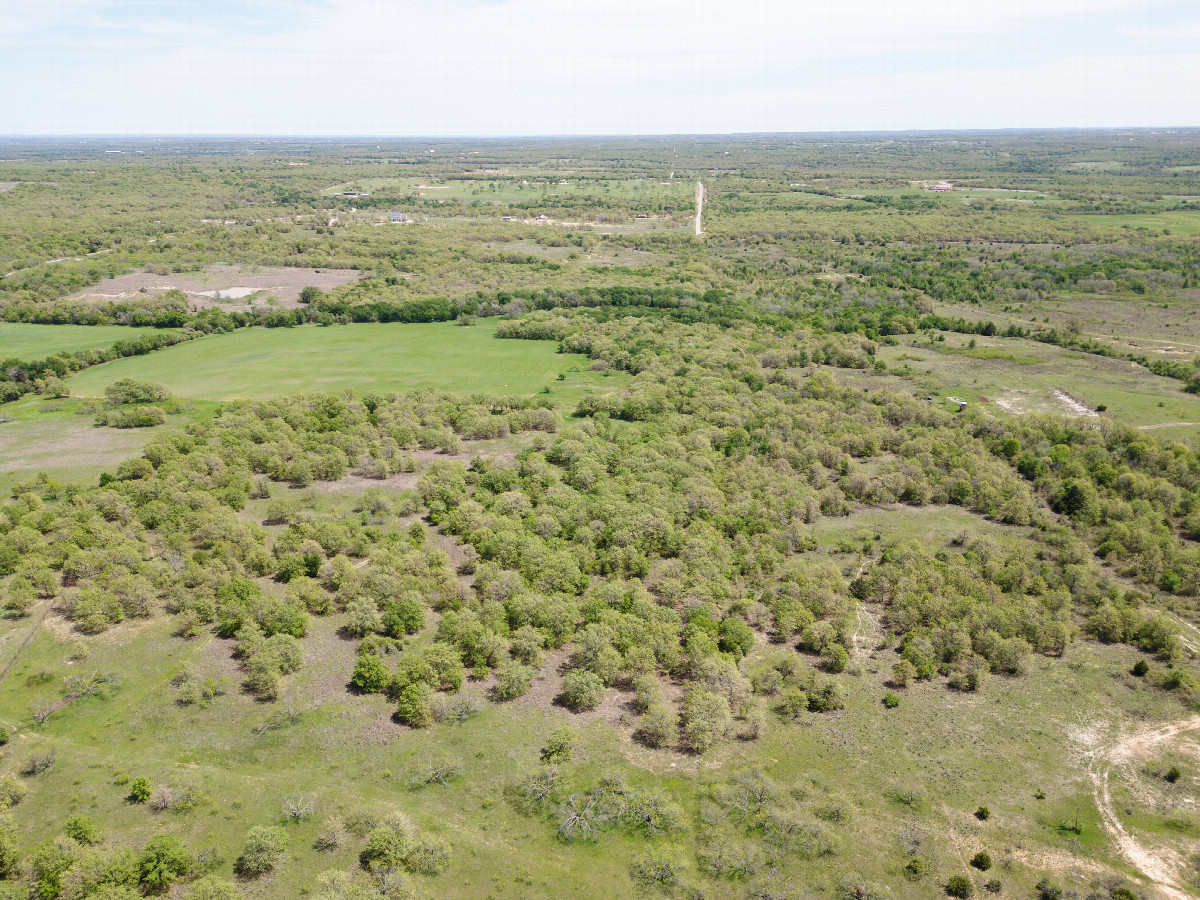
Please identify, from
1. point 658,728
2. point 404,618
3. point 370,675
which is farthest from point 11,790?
point 658,728

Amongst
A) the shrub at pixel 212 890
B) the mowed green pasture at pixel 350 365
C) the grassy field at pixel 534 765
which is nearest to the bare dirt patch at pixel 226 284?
the mowed green pasture at pixel 350 365

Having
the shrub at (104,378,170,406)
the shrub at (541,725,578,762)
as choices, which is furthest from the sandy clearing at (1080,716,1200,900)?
the shrub at (104,378,170,406)

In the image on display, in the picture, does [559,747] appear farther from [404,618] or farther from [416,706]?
[404,618]

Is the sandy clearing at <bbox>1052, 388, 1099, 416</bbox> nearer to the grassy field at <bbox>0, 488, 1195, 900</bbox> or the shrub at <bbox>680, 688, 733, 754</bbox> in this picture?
the grassy field at <bbox>0, 488, 1195, 900</bbox>

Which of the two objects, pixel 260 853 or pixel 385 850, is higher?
pixel 260 853

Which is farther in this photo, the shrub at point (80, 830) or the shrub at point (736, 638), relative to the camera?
the shrub at point (736, 638)

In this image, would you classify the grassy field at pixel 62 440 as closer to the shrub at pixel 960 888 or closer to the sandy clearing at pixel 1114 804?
the shrub at pixel 960 888

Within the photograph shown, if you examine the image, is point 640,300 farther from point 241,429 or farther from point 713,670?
point 713,670
